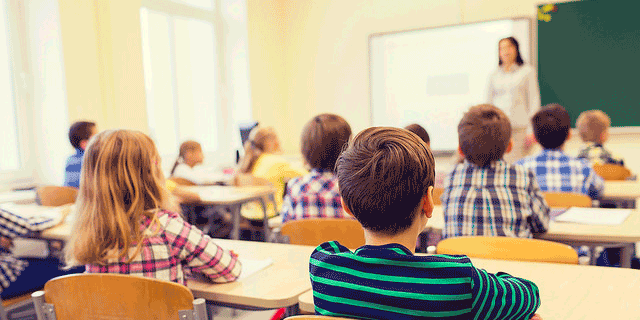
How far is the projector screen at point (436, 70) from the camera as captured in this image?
5.36m

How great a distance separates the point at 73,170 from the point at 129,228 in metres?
2.49

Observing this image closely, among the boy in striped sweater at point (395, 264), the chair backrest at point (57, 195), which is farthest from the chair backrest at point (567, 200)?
the chair backrest at point (57, 195)

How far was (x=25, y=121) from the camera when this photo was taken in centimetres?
422

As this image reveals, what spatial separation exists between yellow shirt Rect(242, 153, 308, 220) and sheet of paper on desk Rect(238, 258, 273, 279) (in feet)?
6.63

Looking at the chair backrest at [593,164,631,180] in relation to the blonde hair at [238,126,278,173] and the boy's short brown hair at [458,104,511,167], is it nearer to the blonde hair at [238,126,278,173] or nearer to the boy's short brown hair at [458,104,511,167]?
the boy's short brown hair at [458,104,511,167]

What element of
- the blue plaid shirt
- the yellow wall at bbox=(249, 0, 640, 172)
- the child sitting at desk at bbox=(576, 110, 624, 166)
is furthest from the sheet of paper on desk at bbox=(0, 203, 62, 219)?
the child sitting at desk at bbox=(576, 110, 624, 166)

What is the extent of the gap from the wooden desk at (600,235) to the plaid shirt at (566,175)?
2.20ft

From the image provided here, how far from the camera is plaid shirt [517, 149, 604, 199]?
279 centimetres

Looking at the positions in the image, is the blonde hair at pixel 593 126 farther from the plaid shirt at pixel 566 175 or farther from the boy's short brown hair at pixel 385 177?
the boy's short brown hair at pixel 385 177

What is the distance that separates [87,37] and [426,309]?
13.7 feet

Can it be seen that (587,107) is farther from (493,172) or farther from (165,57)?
(165,57)

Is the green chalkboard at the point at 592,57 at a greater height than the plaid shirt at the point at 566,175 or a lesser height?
greater

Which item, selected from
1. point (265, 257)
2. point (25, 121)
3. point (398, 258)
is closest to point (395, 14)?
point (25, 121)

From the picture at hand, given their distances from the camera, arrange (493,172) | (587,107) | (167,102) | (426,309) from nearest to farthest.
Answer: (426,309) < (493,172) < (587,107) < (167,102)
